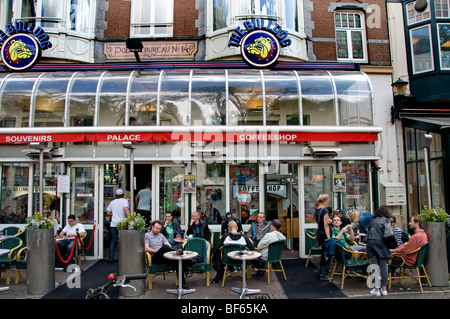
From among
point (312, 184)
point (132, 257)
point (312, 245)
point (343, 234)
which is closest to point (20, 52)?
point (132, 257)

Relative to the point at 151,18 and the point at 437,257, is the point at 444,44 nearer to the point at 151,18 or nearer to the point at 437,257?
the point at 437,257

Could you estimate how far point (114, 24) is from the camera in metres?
12.0

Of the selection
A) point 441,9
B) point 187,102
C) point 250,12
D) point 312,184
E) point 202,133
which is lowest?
point 312,184

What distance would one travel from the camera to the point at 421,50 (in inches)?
463

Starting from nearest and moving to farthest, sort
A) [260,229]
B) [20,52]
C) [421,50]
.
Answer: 1. [260,229]
2. [20,52]
3. [421,50]

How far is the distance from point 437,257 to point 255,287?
3.72 metres

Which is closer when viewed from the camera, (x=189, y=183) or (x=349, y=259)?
(x=349, y=259)

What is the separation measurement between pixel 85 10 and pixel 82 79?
3.39m

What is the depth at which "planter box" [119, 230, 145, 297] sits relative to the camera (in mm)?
6164

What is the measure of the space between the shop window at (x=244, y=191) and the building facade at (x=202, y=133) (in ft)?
0.09

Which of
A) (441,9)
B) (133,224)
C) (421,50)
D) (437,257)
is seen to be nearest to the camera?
(133,224)

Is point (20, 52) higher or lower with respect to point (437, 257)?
higher

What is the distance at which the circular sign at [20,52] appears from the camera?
10461 millimetres

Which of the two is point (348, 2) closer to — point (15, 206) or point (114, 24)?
point (114, 24)
